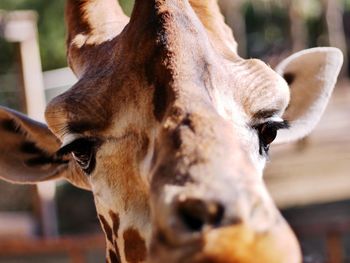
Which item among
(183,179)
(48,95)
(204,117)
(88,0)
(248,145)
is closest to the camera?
(183,179)

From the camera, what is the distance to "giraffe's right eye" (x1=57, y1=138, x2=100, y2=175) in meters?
2.84

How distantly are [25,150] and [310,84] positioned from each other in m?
→ 1.50

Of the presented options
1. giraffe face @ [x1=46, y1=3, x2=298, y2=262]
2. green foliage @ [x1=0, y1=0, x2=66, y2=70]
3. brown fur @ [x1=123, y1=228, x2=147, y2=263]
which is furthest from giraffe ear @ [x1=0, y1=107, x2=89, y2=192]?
green foliage @ [x1=0, y1=0, x2=66, y2=70]

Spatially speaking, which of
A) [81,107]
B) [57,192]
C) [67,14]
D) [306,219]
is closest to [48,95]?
[57,192]

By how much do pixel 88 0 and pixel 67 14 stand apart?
18cm

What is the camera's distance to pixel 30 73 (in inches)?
406

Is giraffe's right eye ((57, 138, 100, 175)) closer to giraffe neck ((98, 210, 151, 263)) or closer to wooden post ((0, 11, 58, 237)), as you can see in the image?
giraffe neck ((98, 210, 151, 263))

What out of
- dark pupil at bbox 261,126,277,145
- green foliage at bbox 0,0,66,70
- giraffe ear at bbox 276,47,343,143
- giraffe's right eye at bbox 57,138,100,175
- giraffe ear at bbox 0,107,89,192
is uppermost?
dark pupil at bbox 261,126,277,145

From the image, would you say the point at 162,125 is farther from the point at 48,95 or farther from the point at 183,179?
the point at 48,95

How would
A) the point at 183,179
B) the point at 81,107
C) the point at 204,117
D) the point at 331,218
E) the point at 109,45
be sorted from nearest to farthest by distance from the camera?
the point at 183,179
the point at 204,117
the point at 81,107
the point at 109,45
the point at 331,218

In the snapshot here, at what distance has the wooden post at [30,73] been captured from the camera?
1013 centimetres

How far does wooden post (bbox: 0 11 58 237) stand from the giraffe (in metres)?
6.71

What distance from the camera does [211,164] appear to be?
7.20ft

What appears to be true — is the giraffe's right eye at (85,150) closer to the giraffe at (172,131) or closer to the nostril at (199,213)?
the giraffe at (172,131)
